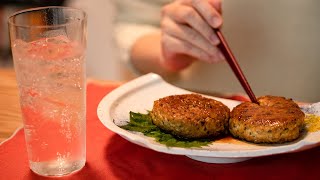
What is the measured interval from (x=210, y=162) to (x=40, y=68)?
30cm

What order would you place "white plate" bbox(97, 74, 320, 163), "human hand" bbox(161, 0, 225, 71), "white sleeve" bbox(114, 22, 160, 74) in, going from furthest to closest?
"white sleeve" bbox(114, 22, 160, 74)
"human hand" bbox(161, 0, 225, 71)
"white plate" bbox(97, 74, 320, 163)

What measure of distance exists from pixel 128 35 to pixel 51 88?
77 centimetres

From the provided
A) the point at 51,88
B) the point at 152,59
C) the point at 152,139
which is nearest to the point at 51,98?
the point at 51,88

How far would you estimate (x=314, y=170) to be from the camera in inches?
30.5

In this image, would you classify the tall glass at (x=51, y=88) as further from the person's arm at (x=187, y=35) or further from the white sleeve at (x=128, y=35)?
the white sleeve at (x=128, y=35)

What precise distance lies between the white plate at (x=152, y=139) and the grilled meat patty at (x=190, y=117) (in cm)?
3

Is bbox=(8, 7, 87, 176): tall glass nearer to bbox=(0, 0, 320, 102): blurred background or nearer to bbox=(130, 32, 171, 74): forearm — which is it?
bbox=(130, 32, 171, 74): forearm

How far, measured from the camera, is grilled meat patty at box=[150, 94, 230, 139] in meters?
0.77

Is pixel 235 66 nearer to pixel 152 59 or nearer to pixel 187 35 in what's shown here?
pixel 187 35

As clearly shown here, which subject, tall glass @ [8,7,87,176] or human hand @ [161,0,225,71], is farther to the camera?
human hand @ [161,0,225,71]

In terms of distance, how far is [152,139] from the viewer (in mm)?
769

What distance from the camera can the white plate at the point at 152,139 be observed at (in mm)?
699

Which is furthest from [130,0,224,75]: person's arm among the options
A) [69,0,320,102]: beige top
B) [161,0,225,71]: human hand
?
[69,0,320,102]: beige top

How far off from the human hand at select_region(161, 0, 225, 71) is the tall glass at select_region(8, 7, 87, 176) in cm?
35
